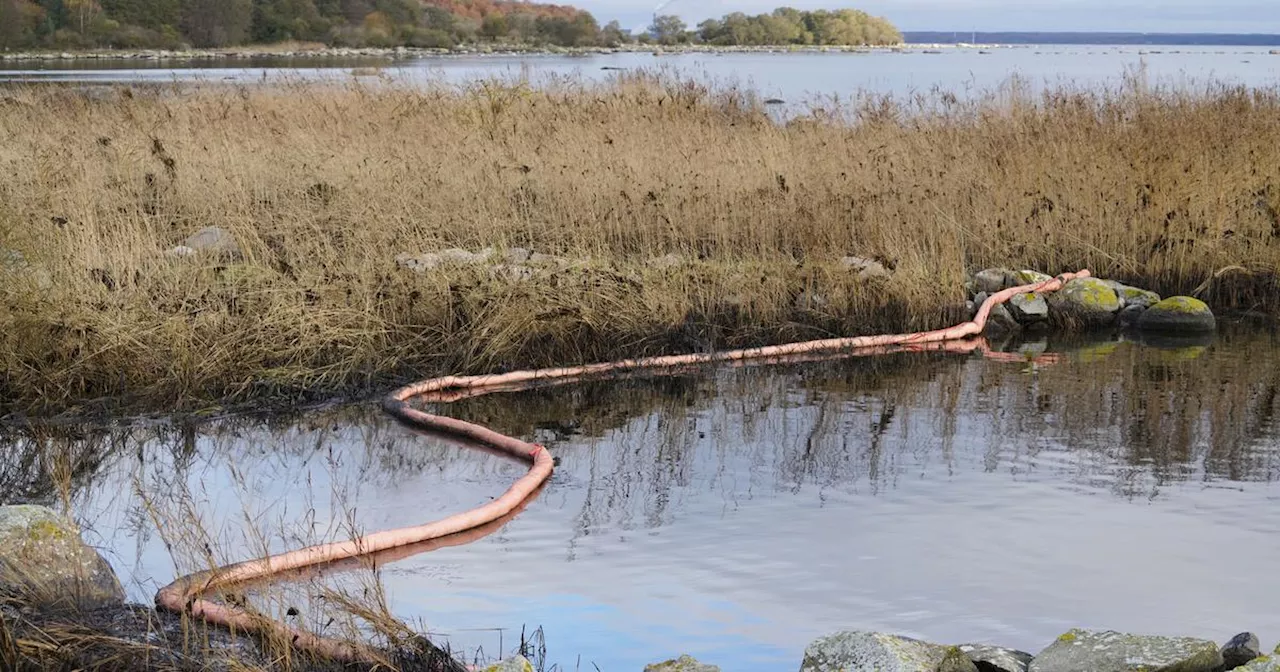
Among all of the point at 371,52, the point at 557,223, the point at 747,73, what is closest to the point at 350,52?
the point at 371,52

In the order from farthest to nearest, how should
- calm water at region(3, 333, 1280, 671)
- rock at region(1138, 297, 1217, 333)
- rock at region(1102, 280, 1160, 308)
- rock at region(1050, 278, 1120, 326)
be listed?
rock at region(1102, 280, 1160, 308) → rock at region(1050, 278, 1120, 326) → rock at region(1138, 297, 1217, 333) → calm water at region(3, 333, 1280, 671)

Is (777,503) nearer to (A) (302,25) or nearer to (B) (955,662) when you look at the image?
(B) (955,662)

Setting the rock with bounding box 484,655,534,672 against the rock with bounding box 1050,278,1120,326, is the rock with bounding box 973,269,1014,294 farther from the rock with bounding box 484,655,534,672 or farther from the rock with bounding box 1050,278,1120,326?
the rock with bounding box 484,655,534,672

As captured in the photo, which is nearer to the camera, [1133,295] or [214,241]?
[214,241]

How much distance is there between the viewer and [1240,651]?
4.41m

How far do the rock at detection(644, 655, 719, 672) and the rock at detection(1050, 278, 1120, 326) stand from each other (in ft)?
24.4

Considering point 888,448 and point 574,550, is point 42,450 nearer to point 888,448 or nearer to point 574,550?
point 574,550

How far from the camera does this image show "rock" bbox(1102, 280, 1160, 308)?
37.1 ft

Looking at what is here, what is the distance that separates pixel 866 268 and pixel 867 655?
22.7ft

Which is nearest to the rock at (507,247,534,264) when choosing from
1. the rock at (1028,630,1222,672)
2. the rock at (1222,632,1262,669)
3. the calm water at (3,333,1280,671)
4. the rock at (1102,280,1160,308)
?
the calm water at (3,333,1280,671)

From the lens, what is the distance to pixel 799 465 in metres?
7.46

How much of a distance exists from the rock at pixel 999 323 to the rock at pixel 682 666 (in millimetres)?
7036

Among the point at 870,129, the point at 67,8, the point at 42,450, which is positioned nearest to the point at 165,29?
the point at 67,8

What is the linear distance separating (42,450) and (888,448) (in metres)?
4.51
